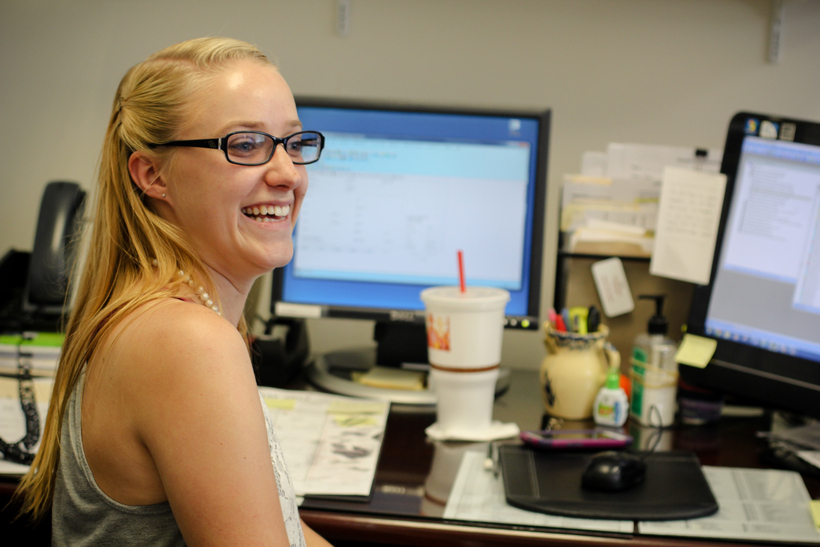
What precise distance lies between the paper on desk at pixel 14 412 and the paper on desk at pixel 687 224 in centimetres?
102

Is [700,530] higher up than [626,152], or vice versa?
[626,152]

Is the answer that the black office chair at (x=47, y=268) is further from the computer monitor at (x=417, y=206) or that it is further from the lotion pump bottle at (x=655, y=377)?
the lotion pump bottle at (x=655, y=377)

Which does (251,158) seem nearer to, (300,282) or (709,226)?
(300,282)

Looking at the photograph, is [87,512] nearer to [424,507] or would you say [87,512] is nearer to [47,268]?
[424,507]

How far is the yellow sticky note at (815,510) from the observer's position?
80 centimetres

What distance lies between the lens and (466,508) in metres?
0.81

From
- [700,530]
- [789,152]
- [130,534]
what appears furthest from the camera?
[789,152]

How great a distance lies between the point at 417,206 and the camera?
4.06 feet

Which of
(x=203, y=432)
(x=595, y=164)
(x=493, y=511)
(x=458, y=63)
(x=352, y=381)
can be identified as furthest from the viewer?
(x=458, y=63)

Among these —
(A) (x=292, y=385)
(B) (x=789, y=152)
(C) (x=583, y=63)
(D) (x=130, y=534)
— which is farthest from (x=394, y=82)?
(D) (x=130, y=534)

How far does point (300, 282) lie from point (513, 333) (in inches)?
19.5

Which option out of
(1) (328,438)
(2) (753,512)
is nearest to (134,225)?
(1) (328,438)

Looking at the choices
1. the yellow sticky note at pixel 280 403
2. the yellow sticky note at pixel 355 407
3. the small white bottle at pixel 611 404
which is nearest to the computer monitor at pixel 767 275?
the small white bottle at pixel 611 404

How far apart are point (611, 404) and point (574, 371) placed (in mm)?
75
